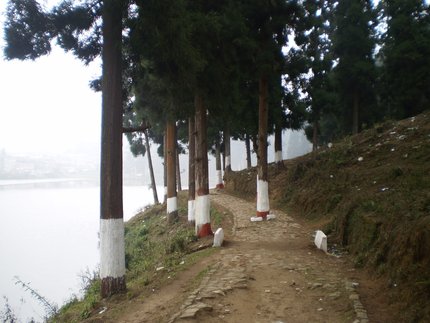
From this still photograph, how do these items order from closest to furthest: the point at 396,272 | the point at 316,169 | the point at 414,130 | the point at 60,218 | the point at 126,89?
the point at 396,272 → the point at 126,89 → the point at 414,130 → the point at 316,169 → the point at 60,218

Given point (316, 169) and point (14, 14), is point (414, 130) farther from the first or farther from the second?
point (14, 14)

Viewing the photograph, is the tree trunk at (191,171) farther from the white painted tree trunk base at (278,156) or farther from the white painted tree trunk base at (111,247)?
the white painted tree trunk base at (278,156)

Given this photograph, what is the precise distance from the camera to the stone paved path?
17.4 ft

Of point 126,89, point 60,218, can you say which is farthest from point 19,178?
point 126,89

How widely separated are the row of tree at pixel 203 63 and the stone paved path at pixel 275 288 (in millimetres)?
2099

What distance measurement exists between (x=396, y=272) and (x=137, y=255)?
11423 mm

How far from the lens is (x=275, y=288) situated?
6320 mm

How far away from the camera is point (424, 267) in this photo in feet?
16.7

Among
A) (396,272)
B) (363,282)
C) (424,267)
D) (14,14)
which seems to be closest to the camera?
(424,267)

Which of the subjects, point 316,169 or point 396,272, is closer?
point 396,272

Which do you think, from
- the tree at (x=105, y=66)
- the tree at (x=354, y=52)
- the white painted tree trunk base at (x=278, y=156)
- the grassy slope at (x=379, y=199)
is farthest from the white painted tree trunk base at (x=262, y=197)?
the tree at (x=354, y=52)

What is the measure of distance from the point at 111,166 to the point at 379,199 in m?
6.40

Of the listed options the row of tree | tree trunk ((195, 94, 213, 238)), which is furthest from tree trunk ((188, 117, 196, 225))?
tree trunk ((195, 94, 213, 238))

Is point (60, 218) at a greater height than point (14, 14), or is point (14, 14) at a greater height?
point (14, 14)
